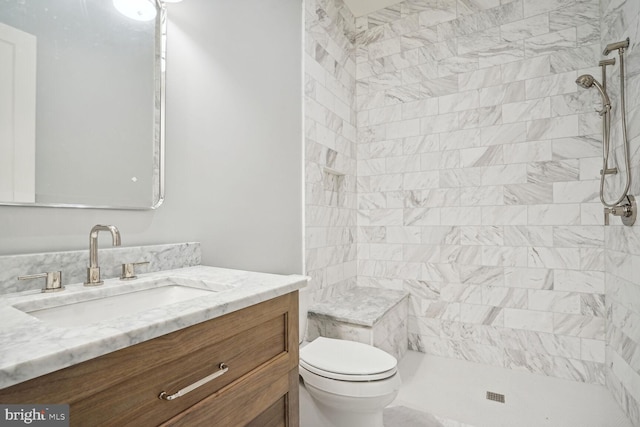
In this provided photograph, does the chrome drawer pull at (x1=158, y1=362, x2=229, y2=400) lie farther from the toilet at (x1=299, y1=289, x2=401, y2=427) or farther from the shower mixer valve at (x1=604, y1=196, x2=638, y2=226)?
the shower mixer valve at (x1=604, y1=196, x2=638, y2=226)

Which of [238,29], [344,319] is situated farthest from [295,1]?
[344,319]

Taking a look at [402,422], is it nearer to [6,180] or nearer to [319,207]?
[319,207]

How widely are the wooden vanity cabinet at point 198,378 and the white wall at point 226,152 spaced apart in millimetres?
657

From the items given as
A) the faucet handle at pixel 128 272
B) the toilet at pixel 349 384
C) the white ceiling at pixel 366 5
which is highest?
the white ceiling at pixel 366 5

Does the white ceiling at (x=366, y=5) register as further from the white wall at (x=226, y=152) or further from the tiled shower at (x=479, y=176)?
the white wall at (x=226, y=152)

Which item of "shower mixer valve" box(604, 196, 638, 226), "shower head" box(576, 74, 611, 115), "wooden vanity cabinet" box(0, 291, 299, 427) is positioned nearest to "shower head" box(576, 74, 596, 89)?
"shower head" box(576, 74, 611, 115)

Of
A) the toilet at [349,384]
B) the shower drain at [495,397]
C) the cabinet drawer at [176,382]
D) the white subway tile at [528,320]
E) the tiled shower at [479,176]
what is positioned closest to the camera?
the cabinet drawer at [176,382]

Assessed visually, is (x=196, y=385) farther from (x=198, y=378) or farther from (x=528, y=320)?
(x=528, y=320)

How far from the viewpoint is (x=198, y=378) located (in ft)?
2.51

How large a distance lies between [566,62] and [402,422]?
2685 millimetres

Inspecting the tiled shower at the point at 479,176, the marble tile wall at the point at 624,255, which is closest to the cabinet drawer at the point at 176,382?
the tiled shower at the point at 479,176

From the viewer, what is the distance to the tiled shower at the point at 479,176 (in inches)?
87.9

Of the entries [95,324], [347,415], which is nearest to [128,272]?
[95,324]
